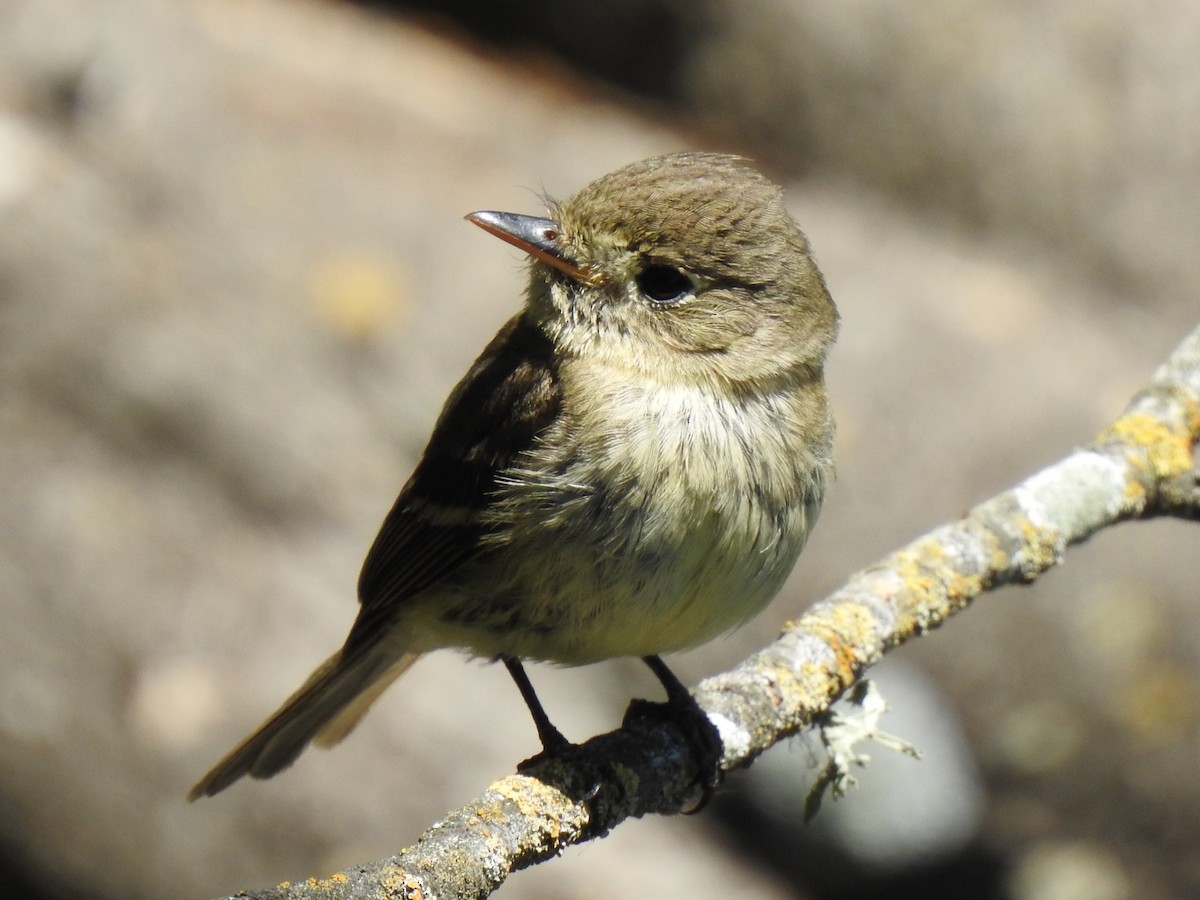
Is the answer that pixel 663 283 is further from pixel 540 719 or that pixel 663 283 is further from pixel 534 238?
pixel 540 719

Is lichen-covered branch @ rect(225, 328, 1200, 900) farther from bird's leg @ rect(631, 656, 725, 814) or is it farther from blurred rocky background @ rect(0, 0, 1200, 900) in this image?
blurred rocky background @ rect(0, 0, 1200, 900)

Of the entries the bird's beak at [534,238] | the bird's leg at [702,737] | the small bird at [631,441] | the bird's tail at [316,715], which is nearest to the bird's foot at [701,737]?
the bird's leg at [702,737]

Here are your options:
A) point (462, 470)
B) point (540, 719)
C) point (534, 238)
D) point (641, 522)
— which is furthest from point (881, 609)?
point (534, 238)

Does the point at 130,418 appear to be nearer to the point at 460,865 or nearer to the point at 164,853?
the point at 164,853

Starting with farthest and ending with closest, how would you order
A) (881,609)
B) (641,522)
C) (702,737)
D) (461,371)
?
(461,371)
(881,609)
(702,737)
(641,522)

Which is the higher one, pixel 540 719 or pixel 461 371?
pixel 461 371

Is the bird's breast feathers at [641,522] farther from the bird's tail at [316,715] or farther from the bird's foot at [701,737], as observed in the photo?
the bird's tail at [316,715]

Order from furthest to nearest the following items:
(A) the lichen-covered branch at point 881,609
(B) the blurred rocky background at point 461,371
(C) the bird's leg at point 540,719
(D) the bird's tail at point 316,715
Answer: (B) the blurred rocky background at point 461,371 < (D) the bird's tail at point 316,715 < (C) the bird's leg at point 540,719 < (A) the lichen-covered branch at point 881,609
